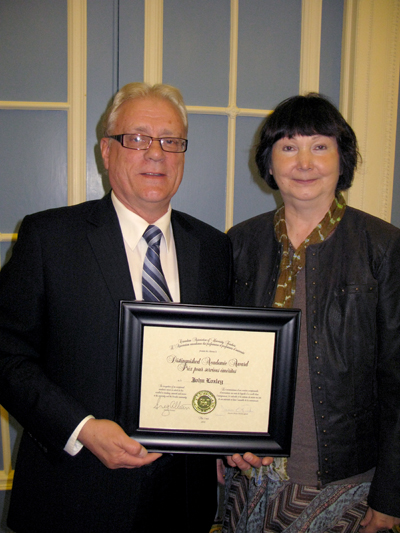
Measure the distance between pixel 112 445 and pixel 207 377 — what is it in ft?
1.01

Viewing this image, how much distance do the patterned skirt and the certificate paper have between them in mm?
455

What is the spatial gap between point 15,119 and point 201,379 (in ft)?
5.13

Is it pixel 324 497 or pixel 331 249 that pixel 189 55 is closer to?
pixel 331 249

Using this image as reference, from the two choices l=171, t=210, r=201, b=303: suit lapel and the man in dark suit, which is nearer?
the man in dark suit

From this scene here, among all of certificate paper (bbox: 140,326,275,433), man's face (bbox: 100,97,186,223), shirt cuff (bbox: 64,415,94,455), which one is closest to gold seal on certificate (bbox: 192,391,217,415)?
certificate paper (bbox: 140,326,275,433)

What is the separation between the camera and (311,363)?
4.58ft

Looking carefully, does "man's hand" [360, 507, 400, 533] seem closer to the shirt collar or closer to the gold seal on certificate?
the gold seal on certificate

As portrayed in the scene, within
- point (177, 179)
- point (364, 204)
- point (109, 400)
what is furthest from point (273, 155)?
point (109, 400)

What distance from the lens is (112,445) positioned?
1.10 m

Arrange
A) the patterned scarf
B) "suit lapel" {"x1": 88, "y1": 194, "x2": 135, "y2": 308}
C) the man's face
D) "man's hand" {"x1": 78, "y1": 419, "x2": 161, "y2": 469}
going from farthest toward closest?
the patterned scarf
the man's face
"suit lapel" {"x1": 88, "y1": 194, "x2": 135, "y2": 308}
"man's hand" {"x1": 78, "y1": 419, "x2": 161, "y2": 469}

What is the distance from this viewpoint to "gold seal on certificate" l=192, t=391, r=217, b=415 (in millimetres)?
1132

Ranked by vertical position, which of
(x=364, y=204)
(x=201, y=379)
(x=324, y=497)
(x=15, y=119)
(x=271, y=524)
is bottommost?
(x=271, y=524)
